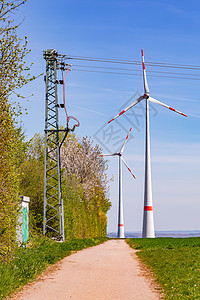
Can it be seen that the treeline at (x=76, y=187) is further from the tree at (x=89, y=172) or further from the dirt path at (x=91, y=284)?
the dirt path at (x=91, y=284)

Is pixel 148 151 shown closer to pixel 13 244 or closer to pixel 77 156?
pixel 77 156

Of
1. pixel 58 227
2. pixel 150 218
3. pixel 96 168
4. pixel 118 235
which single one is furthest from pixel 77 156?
pixel 58 227

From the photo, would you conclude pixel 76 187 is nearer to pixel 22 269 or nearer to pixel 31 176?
pixel 31 176

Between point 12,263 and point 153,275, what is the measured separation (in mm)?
4784

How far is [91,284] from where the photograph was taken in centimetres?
1223

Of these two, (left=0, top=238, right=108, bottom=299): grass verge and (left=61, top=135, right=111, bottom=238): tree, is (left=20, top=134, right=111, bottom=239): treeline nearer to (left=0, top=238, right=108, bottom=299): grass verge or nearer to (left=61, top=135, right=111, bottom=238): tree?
(left=61, top=135, right=111, bottom=238): tree

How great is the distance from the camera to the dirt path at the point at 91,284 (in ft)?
34.3

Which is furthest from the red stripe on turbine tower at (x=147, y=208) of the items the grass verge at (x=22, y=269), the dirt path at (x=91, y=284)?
the dirt path at (x=91, y=284)

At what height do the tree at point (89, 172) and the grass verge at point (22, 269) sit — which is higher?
the tree at point (89, 172)

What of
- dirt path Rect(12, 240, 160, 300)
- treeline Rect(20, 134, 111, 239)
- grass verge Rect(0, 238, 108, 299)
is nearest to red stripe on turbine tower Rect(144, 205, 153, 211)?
treeline Rect(20, 134, 111, 239)

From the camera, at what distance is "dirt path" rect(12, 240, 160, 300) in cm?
1046

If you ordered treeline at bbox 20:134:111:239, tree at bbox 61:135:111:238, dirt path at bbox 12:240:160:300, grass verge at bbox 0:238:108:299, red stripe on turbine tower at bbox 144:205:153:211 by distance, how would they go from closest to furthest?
1. dirt path at bbox 12:240:160:300
2. grass verge at bbox 0:238:108:299
3. treeline at bbox 20:134:111:239
4. red stripe on turbine tower at bbox 144:205:153:211
5. tree at bbox 61:135:111:238

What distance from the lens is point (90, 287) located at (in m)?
11.7

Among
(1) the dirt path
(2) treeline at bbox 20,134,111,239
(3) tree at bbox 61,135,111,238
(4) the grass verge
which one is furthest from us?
(3) tree at bbox 61,135,111,238
